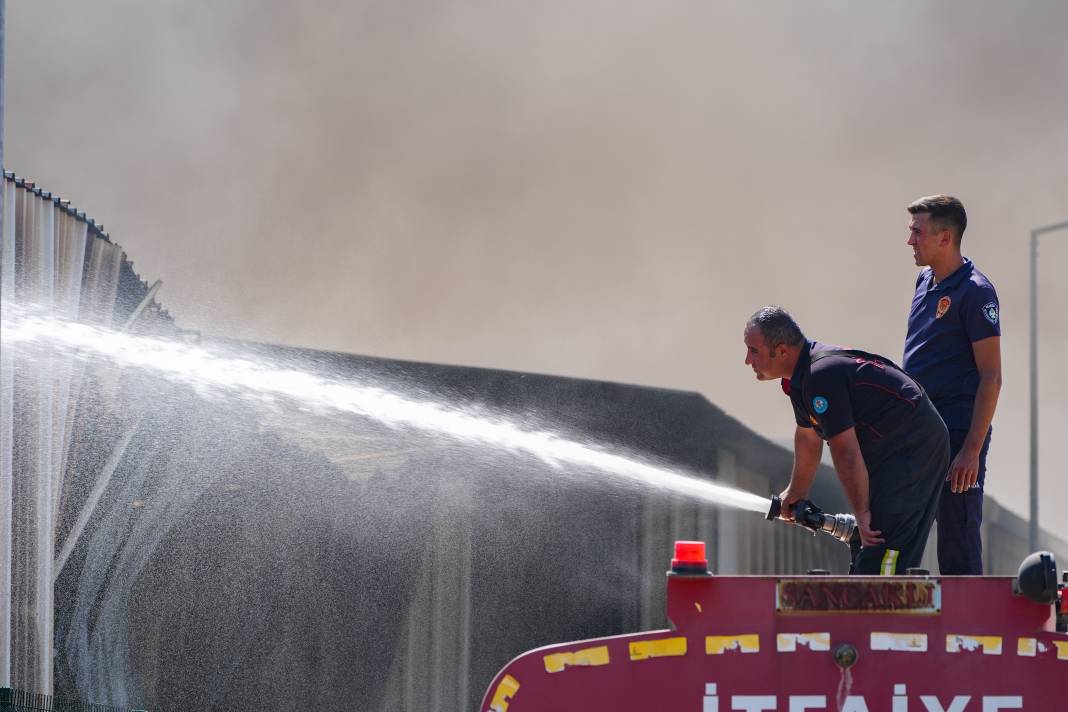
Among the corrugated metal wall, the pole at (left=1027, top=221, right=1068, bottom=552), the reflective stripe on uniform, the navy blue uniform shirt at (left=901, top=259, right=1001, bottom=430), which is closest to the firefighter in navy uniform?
the reflective stripe on uniform

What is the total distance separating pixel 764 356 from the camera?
4598 mm

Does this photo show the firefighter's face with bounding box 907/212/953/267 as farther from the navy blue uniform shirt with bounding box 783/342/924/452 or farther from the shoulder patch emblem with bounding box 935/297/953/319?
the navy blue uniform shirt with bounding box 783/342/924/452

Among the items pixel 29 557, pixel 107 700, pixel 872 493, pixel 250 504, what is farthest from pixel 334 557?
pixel 872 493

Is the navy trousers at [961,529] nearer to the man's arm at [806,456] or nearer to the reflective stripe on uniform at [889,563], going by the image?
the man's arm at [806,456]

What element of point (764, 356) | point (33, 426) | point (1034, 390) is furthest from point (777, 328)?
point (1034, 390)

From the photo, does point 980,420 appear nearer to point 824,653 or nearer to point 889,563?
point 889,563

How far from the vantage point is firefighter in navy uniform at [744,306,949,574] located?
443cm

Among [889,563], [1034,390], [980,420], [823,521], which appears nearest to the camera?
[889,563]

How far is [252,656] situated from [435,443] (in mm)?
2324

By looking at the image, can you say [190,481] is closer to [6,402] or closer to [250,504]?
[250,504]

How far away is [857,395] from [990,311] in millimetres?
930

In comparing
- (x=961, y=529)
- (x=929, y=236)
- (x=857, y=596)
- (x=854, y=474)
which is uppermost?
(x=929, y=236)

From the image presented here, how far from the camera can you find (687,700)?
3.29 meters

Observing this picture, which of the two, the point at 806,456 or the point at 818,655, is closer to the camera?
the point at 818,655
